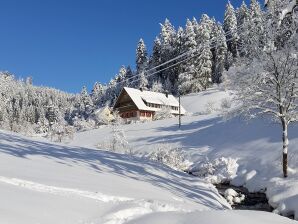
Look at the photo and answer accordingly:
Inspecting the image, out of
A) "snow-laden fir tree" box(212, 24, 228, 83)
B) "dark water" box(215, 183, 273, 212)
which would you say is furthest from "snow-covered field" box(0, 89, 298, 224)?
"snow-laden fir tree" box(212, 24, 228, 83)

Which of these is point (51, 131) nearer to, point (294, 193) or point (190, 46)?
point (294, 193)

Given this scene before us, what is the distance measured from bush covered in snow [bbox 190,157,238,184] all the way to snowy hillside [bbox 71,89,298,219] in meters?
0.23

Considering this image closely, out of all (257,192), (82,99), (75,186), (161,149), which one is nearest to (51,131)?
(161,149)

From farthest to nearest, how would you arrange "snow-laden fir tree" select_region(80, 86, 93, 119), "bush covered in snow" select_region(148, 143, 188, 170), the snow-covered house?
"snow-laden fir tree" select_region(80, 86, 93, 119), the snow-covered house, "bush covered in snow" select_region(148, 143, 188, 170)

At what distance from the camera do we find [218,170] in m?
31.7

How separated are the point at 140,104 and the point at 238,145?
4536cm

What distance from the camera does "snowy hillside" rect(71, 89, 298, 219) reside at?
995 inches

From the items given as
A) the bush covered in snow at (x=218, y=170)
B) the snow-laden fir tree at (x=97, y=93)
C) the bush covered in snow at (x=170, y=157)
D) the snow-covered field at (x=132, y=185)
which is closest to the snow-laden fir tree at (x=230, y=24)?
the snow-laden fir tree at (x=97, y=93)

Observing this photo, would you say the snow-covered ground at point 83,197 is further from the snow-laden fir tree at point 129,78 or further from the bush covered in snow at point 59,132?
the snow-laden fir tree at point 129,78

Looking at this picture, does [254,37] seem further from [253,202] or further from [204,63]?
[204,63]

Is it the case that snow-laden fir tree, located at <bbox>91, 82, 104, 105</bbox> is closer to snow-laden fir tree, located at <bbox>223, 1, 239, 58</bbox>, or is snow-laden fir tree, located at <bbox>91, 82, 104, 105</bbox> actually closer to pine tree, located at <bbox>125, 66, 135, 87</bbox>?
pine tree, located at <bbox>125, 66, 135, 87</bbox>

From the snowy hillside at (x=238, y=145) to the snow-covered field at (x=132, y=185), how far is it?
0.09 metres

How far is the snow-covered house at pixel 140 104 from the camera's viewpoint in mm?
81438

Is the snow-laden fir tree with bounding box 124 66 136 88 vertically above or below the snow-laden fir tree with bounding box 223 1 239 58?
below
